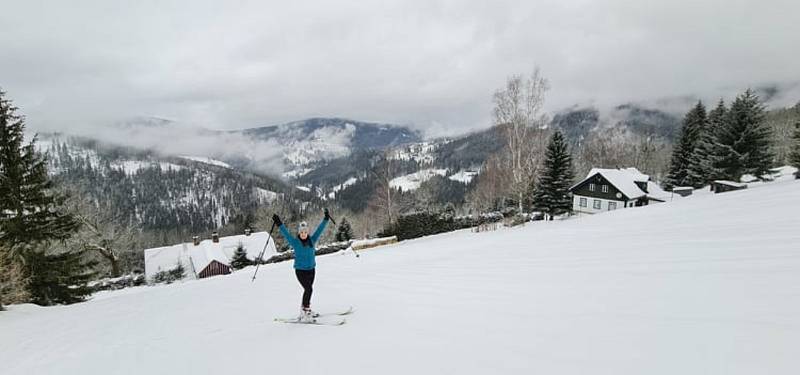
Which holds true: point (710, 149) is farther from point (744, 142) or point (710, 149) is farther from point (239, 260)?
point (239, 260)

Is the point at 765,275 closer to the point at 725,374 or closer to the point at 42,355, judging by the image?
the point at 725,374

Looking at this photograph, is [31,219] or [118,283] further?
[118,283]

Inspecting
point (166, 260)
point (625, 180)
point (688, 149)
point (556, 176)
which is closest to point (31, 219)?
point (166, 260)

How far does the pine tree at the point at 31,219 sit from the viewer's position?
1237 cm

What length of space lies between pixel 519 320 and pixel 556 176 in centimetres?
2981

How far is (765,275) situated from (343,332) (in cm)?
478

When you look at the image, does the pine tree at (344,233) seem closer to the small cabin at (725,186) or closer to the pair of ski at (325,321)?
the small cabin at (725,186)

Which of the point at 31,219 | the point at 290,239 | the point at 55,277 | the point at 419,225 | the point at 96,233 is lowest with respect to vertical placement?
the point at 55,277

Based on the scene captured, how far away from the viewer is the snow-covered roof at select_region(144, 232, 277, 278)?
30.3 meters

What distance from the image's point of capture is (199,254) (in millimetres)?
32406

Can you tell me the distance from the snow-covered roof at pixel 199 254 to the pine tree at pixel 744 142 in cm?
3766

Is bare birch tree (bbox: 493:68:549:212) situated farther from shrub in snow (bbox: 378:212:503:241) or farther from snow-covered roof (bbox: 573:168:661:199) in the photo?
snow-covered roof (bbox: 573:168:661:199)

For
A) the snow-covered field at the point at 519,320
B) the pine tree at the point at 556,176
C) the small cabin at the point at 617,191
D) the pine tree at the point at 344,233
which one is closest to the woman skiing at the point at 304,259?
the snow-covered field at the point at 519,320

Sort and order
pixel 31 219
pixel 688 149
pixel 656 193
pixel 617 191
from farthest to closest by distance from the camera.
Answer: pixel 656 193 → pixel 617 191 → pixel 688 149 → pixel 31 219
